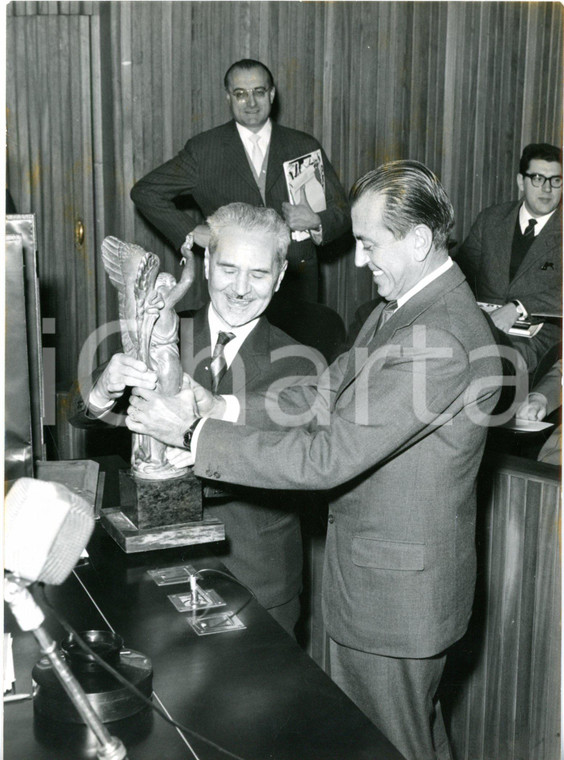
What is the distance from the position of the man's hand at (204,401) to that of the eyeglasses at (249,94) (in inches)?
102

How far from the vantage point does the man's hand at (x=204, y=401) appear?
1.95m

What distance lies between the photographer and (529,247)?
171 inches

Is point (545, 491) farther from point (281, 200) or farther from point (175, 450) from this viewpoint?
point (281, 200)

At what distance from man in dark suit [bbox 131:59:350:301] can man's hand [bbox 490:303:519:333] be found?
3.05 ft

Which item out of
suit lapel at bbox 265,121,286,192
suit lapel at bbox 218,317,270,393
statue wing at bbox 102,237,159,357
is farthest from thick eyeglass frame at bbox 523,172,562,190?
statue wing at bbox 102,237,159,357

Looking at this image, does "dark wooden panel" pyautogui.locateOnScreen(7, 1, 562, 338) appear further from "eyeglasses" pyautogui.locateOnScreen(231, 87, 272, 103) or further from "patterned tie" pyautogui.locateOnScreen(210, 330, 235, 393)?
"patterned tie" pyautogui.locateOnScreen(210, 330, 235, 393)

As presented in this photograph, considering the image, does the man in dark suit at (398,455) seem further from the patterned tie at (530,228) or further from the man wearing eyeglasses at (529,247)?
the patterned tie at (530,228)

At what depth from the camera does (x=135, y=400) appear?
1841mm

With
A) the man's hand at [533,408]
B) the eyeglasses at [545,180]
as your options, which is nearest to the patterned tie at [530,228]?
the eyeglasses at [545,180]

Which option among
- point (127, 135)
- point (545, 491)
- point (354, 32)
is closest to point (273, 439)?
point (545, 491)

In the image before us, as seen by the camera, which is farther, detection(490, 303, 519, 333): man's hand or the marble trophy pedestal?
detection(490, 303, 519, 333): man's hand

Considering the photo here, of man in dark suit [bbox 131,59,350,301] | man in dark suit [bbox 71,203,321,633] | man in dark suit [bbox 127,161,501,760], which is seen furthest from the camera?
man in dark suit [bbox 131,59,350,301]

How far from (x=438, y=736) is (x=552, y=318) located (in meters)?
2.47

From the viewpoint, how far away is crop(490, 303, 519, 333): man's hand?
397cm
